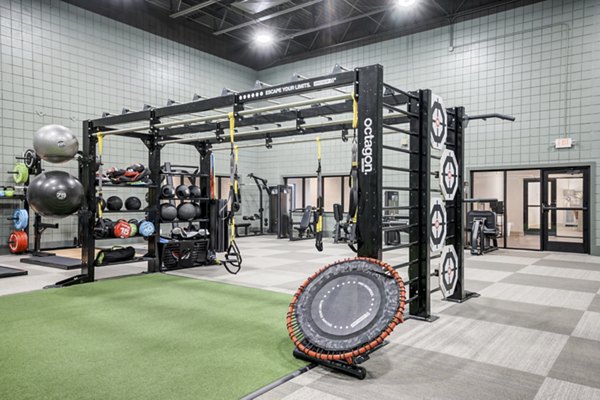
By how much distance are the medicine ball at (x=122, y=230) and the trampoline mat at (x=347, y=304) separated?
399cm

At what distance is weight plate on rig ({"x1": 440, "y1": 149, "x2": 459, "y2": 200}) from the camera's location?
4344 millimetres

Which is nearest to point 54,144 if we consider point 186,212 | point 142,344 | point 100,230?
point 100,230

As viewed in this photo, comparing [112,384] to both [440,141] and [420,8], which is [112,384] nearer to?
[440,141]

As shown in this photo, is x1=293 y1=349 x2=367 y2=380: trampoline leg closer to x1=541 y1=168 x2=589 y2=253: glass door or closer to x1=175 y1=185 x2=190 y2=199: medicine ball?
x1=175 y1=185 x2=190 y2=199: medicine ball

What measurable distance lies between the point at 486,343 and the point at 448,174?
1.79 metres

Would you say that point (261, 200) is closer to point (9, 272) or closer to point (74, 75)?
point (74, 75)

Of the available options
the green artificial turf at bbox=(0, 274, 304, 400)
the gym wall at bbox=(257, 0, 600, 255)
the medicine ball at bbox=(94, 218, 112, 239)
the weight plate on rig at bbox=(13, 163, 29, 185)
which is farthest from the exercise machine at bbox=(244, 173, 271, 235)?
the green artificial turf at bbox=(0, 274, 304, 400)

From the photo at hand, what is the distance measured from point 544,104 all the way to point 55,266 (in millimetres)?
10376

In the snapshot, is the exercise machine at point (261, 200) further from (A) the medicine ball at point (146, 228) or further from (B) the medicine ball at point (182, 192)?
(A) the medicine ball at point (146, 228)

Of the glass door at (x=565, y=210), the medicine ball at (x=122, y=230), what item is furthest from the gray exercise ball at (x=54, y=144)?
the glass door at (x=565, y=210)

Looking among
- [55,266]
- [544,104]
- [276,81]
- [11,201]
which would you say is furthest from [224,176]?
[544,104]

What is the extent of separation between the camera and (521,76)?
9664mm

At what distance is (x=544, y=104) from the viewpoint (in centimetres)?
938

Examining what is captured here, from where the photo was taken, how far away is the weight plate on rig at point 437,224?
13.5ft
